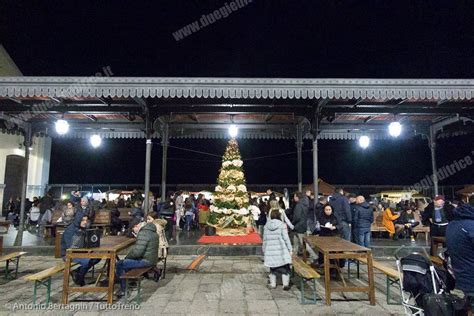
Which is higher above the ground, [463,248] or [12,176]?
[12,176]

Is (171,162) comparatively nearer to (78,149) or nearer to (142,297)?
(78,149)

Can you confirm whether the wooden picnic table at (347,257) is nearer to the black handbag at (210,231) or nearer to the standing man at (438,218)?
the standing man at (438,218)

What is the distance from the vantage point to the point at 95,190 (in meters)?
22.4

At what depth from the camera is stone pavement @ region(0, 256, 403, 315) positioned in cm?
462

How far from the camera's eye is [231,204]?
11461 mm

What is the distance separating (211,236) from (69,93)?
6.40 metres

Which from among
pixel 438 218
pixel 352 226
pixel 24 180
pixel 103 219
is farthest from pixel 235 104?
pixel 24 180

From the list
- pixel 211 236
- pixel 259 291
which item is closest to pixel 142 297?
pixel 259 291

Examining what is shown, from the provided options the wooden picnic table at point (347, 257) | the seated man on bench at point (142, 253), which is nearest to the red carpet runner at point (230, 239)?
the seated man on bench at point (142, 253)

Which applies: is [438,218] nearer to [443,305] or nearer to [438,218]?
[438,218]

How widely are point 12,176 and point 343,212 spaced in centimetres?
1803

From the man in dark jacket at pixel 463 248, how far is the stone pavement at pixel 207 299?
1445 millimetres

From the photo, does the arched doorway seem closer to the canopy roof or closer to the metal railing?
the metal railing

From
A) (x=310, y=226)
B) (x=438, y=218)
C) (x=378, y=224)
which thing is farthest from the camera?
(x=378, y=224)
